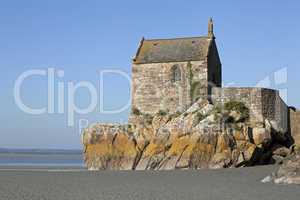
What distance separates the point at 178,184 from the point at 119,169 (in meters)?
11.7

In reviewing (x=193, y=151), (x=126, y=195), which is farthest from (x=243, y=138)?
(x=126, y=195)

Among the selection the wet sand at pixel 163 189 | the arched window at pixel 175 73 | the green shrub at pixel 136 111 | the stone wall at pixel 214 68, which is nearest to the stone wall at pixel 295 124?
the stone wall at pixel 214 68

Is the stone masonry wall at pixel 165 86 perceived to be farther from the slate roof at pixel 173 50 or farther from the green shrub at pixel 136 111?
the slate roof at pixel 173 50

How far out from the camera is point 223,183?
75.2 ft

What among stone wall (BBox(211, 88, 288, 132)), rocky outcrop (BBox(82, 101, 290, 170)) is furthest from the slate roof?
rocky outcrop (BBox(82, 101, 290, 170))

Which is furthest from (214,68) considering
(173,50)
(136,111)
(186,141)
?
(186,141)

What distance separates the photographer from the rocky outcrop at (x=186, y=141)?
32.2 meters

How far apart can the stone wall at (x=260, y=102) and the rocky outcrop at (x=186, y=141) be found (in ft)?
1.51

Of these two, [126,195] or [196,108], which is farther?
[196,108]

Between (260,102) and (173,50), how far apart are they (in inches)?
293

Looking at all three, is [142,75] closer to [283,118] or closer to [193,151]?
[193,151]

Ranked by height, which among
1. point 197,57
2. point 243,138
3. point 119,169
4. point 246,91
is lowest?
point 119,169

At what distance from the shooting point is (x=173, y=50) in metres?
37.6

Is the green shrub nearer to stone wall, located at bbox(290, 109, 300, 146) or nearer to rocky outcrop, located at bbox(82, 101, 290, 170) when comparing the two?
rocky outcrop, located at bbox(82, 101, 290, 170)
